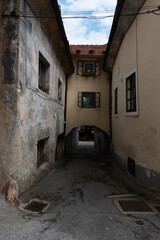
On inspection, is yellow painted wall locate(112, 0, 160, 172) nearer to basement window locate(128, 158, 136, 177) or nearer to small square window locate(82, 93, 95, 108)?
basement window locate(128, 158, 136, 177)

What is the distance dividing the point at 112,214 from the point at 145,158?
2.38 metres

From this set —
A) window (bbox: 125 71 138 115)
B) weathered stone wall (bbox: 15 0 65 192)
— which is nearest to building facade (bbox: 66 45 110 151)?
window (bbox: 125 71 138 115)

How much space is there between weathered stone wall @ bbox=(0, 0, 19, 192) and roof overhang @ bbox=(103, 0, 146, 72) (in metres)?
3.44

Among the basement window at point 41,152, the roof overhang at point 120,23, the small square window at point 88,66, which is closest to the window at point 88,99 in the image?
the small square window at point 88,66

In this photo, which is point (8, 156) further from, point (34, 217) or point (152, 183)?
point (152, 183)

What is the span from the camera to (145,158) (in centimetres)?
488

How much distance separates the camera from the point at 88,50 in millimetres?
10852

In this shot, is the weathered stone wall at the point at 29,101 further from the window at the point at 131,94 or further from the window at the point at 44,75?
the window at the point at 131,94

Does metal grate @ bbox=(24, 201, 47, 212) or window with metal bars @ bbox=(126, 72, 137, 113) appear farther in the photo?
window with metal bars @ bbox=(126, 72, 137, 113)

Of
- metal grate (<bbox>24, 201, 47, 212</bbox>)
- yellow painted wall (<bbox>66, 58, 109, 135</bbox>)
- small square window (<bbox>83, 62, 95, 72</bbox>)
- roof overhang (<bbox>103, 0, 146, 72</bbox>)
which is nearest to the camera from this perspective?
metal grate (<bbox>24, 201, 47, 212</bbox>)

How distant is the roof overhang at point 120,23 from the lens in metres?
5.27

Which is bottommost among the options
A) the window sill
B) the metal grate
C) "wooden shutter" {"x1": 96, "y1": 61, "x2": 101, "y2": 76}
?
the metal grate

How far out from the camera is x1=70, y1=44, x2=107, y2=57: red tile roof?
10.4m

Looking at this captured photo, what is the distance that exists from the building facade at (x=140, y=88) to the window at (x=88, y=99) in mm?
3396
